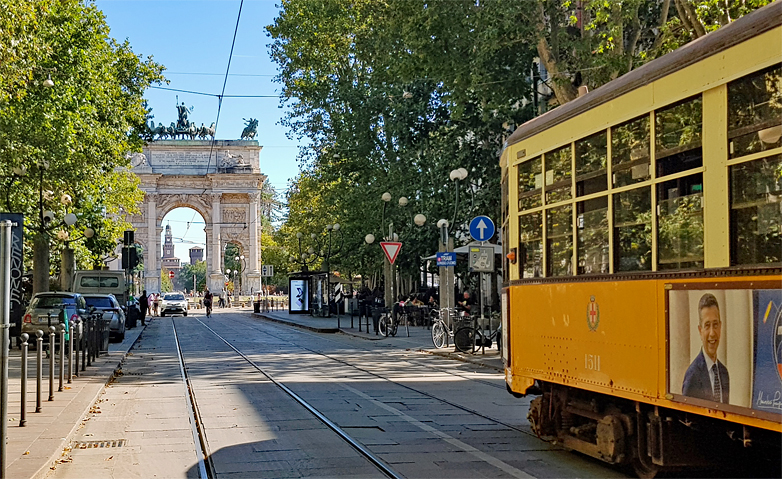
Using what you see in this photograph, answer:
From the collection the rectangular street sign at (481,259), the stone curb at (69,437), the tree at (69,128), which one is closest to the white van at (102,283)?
the tree at (69,128)

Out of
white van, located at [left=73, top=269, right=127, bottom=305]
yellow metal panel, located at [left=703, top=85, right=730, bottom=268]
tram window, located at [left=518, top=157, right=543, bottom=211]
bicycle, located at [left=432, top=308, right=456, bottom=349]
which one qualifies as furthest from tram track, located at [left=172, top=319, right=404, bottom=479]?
white van, located at [left=73, top=269, right=127, bottom=305]

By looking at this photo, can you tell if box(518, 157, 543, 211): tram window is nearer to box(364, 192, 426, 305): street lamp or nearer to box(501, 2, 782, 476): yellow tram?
box(501, 2, 782, 476): yellow tram

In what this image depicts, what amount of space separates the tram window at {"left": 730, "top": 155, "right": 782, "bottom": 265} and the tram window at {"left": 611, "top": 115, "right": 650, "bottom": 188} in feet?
3.72

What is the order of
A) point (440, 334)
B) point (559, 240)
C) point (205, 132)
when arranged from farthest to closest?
point (205, 132)
point (440, 334)
point (559, 240)

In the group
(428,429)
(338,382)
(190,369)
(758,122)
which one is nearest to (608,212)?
(758,122)

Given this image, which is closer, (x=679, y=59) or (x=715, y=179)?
(x=715, y=179)

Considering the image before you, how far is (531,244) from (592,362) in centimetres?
175

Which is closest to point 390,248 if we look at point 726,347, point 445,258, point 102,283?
point 445,258

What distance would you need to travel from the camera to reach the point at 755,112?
5227 millimetres

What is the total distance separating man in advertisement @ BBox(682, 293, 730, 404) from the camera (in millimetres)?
5406

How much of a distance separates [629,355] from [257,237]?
3816 inches

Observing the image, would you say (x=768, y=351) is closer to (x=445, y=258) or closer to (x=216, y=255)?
(x=445, y=258)

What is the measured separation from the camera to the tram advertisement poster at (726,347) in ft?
16.1

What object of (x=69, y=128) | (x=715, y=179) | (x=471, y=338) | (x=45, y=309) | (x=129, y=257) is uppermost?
(x=69, y=128)
